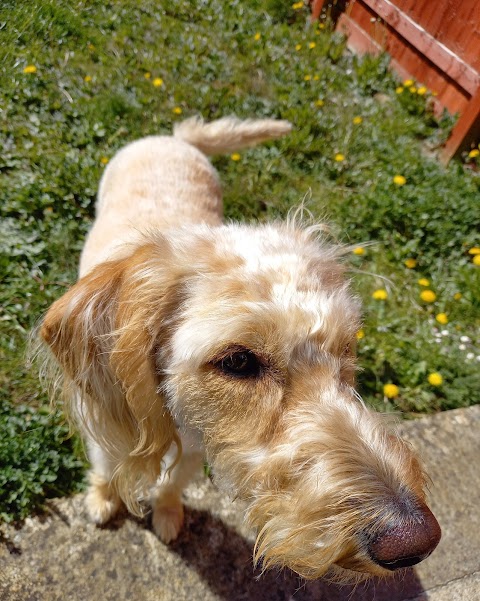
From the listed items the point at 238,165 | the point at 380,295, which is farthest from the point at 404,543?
the point at 238,165

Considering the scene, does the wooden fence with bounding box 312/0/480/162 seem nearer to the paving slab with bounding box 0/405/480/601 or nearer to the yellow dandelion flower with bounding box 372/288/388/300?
the yellow dandelion flower with bounding box 372/288/388/300

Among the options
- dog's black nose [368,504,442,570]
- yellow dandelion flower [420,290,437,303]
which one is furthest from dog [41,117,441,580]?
yellow dandelion flower [420,290,437,303]

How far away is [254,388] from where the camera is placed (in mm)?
1844

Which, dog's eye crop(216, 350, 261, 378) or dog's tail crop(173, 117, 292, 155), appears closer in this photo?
dog's eye crop(216, 350, 261, 378)

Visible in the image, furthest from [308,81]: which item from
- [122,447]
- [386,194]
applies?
[122,447]

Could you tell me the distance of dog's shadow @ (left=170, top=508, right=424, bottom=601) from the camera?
2.51 meters

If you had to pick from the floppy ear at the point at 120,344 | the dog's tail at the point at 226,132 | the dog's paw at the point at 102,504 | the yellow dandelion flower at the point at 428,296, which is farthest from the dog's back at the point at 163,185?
the yellow dandelion flower at the point at 428,296

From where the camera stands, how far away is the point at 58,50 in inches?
205

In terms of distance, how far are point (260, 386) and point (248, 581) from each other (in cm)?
132

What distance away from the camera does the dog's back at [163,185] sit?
2.96 m

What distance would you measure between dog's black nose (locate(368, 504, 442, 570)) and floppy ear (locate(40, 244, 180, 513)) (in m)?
A: 0.95

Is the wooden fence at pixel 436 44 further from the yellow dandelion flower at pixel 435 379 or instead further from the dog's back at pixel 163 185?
the yellow dandelion flower at pixel 435 379

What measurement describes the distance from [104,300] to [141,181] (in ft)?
4.90

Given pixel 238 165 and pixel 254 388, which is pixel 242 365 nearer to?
pixel 254 388
